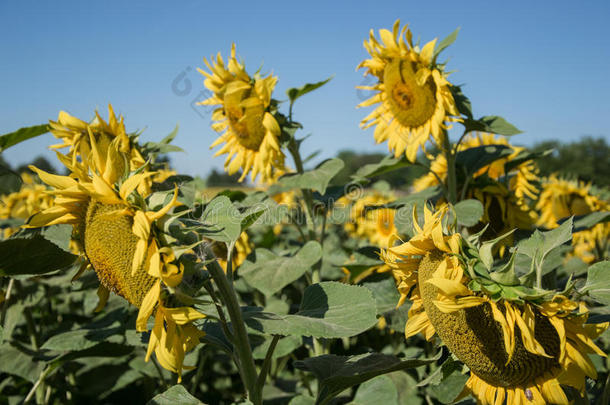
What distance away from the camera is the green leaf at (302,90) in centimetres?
284

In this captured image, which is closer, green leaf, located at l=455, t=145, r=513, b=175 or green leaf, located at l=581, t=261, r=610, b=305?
green leaf, located at l=581, t=261, r=610, b=305

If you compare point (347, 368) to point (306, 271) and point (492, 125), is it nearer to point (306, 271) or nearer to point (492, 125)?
point (306, 271)

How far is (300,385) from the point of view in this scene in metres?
3.34

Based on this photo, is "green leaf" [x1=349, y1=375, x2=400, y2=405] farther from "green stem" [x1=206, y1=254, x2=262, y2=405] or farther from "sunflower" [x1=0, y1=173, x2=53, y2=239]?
"sunflower" [x1=0, y1=173, x2=53, y2=239]

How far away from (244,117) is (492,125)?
1.45 m

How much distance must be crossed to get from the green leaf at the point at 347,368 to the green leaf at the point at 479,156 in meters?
1.48

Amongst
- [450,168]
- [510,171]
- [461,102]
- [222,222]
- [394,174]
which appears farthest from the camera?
[394,174]

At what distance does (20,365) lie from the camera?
106 inches

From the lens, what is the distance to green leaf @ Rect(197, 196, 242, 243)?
1.36m

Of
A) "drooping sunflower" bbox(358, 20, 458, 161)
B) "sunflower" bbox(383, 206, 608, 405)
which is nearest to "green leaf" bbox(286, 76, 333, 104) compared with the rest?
"drooping sunflower" bbox(358, 20, 458, 161)

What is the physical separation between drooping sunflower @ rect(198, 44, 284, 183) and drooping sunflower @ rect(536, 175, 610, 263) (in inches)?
108

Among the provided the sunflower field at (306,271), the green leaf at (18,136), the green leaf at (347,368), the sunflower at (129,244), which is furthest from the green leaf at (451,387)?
the green leaf at (18,136)

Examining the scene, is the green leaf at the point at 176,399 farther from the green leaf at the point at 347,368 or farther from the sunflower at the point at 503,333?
the sunflower at the point at 503,333

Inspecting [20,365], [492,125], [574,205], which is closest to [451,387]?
[492,125]
